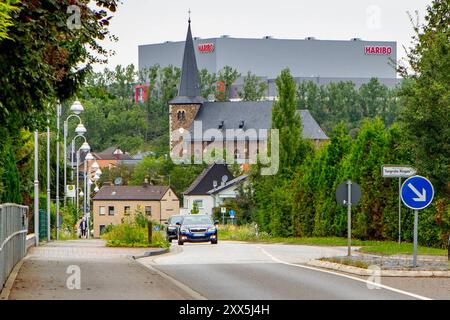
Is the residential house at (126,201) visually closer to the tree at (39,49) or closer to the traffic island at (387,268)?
the traffic island at (387,268)

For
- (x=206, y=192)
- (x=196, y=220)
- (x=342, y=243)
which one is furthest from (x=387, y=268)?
(x=206, y=192)

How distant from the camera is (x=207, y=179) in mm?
161625

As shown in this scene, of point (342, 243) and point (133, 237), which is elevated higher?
point (133, 237)

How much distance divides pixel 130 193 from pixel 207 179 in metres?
11.6

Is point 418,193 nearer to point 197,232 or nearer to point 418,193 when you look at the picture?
point 418,193

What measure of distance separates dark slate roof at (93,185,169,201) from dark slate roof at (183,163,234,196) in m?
4.84

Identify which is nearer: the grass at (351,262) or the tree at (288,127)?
the grass at (351,262)

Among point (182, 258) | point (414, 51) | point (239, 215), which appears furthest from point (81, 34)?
point (239, 215)

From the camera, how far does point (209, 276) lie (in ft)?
76.6

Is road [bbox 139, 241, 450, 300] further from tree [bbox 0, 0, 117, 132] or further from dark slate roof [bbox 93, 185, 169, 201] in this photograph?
dark slate roof [bbox 93, 185, 169, 201]

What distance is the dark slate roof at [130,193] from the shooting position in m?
154

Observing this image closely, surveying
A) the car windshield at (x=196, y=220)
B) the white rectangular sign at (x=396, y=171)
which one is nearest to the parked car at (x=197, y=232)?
the car windshield at (x=196, y=220)

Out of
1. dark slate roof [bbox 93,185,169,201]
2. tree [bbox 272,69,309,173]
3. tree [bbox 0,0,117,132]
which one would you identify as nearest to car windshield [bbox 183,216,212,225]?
tree [bbox 272,69,309,173]

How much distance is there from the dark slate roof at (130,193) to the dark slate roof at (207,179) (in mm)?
4835
